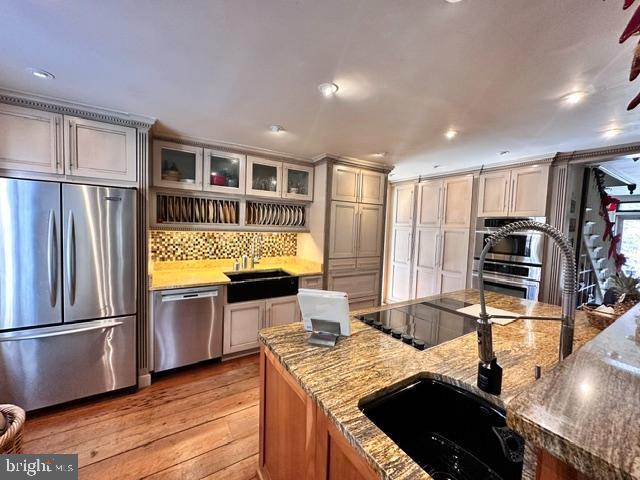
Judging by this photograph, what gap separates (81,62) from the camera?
Answer: 1539 mm

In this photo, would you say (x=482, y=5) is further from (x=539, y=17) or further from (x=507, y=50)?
(x=507, y=50)

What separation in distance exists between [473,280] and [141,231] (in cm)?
396

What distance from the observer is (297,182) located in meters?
3.54

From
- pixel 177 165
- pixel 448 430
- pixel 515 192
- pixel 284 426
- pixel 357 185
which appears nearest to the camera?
pixel 448 430

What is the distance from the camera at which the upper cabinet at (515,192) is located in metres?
3.17

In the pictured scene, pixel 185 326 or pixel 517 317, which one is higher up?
pixel 517 317

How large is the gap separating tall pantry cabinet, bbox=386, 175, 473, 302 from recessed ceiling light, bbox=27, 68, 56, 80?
4.37 m

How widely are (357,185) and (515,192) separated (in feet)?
6.36

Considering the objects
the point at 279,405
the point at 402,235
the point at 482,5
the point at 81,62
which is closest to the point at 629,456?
the point at 279,405

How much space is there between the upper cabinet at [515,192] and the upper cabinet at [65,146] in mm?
4019

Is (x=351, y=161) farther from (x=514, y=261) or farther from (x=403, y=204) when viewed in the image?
(x=514, y=261)

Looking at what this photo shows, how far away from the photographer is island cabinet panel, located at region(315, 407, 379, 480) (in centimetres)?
76

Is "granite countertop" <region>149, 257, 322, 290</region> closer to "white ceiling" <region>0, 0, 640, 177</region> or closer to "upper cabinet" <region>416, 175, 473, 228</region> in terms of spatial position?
"white ceiling" <region>0, 0, 640, 177</region>

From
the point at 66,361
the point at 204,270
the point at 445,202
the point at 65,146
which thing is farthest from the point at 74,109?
the point at 445,202
